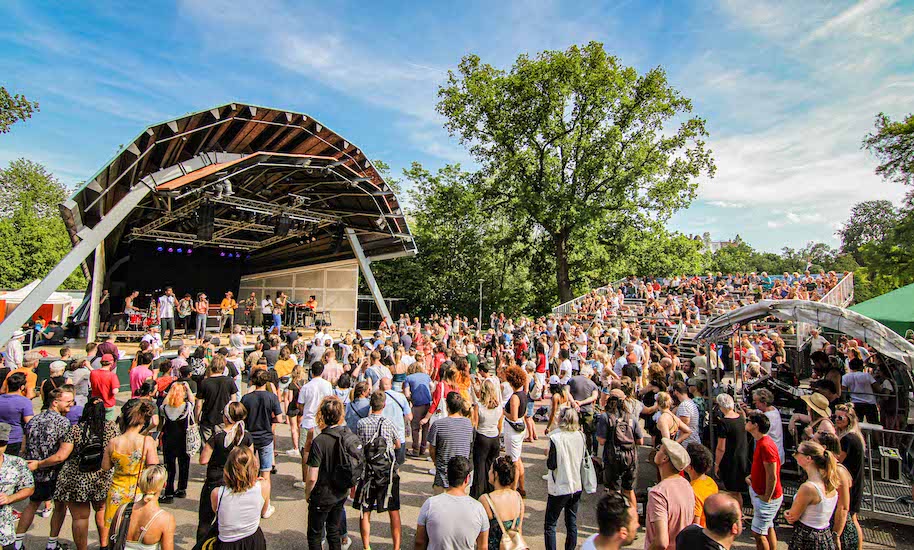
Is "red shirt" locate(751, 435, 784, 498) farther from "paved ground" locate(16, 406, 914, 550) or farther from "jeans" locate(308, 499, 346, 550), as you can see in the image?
"jeans" locate(308, 499, 346, 550)

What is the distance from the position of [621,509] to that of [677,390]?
10.6 feet

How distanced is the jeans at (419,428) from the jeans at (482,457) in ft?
6.31

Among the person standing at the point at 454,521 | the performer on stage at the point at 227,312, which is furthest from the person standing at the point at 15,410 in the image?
the performer on stage at the point at 227,312

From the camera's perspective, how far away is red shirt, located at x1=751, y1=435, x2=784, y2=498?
12.8 ft

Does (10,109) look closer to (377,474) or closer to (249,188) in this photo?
(249,188)

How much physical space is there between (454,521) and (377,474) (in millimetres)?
1308

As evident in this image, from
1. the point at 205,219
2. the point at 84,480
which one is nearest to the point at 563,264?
the point at 205,219

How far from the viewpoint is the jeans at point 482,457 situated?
472cm

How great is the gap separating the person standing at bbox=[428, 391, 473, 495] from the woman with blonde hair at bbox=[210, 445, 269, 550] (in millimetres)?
1673

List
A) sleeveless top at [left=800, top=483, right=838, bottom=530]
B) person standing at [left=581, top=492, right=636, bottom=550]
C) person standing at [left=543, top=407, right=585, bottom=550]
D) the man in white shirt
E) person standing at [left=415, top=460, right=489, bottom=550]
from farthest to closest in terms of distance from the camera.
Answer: the man in white shirt < person standing at [left=543, top=407, right=585, bottom=550] < sleeveless top at [left=800, top=483, right=838, bottom=530] < person standing at [left=415, top=460, right=489, bottom=550] < person standing at [left=581, top=492, right=636, bottom=550]

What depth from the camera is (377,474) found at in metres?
3.89

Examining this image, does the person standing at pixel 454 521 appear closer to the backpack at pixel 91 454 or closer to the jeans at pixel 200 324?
the backpack at pixel 91 454

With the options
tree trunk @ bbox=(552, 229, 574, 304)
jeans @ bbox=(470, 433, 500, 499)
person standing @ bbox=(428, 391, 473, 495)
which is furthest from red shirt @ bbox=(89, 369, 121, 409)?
tree trunk @ bbox=(552, 229, 574, 304)

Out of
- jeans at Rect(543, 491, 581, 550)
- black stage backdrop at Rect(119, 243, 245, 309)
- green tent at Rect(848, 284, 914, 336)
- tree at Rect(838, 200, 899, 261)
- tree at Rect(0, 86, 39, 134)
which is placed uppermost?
tree at Rect(838, 200, 899, 261)
